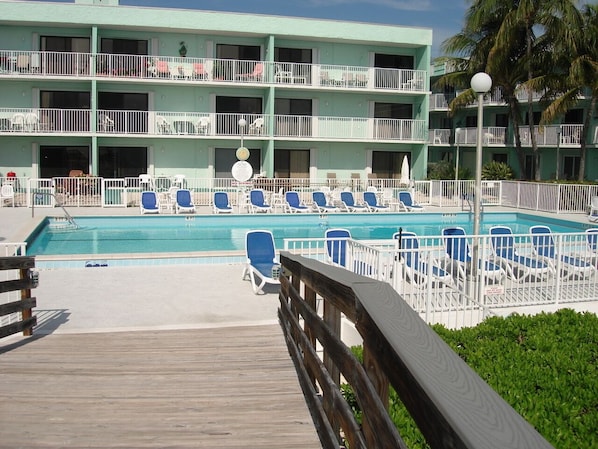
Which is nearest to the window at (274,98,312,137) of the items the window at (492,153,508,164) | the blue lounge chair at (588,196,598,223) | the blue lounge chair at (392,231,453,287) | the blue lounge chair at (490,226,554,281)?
the blue lounge chair at (588,196,598,223)

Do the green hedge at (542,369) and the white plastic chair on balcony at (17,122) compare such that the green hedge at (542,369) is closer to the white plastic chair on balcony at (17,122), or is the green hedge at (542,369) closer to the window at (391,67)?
the white plastic chair on balcony at (17,122)

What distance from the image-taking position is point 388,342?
2.25 meters

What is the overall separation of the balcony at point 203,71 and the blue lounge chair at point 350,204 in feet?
24.1

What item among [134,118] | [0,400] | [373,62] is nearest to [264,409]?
[0,400]

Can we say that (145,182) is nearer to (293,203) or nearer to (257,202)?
(257,202)

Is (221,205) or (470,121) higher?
(470,121)

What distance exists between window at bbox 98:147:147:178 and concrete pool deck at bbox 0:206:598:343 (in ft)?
60.7

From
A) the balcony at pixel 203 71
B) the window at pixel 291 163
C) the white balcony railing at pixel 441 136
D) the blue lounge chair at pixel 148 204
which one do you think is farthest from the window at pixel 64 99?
the white balcony railing at pixel 441 136

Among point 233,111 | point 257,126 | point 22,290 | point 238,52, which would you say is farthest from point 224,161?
point 22,290

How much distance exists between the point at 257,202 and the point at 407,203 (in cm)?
581

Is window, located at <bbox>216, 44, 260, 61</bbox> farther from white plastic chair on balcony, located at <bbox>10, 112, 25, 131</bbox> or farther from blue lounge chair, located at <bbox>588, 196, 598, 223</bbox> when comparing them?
blue lounge chair, located at <bbox>588, 196, 598, 223</bbox>

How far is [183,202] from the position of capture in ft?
74.0

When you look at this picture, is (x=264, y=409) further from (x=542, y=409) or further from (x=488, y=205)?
(x=488, y=205)

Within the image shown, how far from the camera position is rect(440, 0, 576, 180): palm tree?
27984 mm
